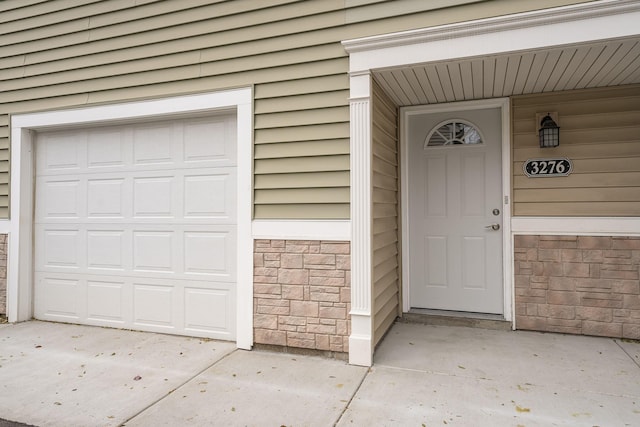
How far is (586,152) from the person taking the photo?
11.4 feet

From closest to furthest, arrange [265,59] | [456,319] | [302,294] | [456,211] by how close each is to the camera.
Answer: [302,294], [265,59], [456,319], [456,211]

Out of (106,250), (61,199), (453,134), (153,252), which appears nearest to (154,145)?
(153,252)

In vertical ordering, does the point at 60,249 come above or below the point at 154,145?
below

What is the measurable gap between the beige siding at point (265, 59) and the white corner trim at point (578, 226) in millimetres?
1788

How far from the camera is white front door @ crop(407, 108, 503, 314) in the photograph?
3.87 metres

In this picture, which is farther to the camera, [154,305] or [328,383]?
[154,305]

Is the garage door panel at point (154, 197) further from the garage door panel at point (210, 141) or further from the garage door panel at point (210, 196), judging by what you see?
the garage door panel at point (210, 141)

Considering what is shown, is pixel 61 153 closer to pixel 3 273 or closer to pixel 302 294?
pixel 3 273

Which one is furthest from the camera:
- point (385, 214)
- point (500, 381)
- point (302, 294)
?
point (385, 214)

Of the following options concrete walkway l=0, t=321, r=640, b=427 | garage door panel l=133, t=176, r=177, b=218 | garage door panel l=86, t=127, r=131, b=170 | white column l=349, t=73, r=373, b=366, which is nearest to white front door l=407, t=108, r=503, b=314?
concrete walkway l=0, t=321, r=640, b=427

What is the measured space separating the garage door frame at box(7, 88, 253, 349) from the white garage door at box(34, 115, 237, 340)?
11 centimetres

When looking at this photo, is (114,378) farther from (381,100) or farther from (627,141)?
(627,141)

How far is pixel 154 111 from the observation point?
3.70m

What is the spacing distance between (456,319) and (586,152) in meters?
1.90
